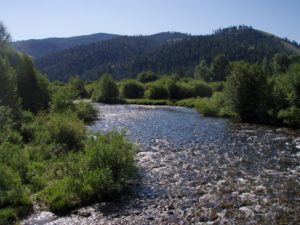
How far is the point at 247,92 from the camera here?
5631 cm

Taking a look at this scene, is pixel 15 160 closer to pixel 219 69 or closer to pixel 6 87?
pixel 6 87

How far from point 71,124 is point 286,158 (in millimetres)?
18945

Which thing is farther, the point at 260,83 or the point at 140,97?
the point at 140,97

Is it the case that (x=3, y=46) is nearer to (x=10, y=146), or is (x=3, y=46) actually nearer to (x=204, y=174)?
(x=10, y=146)

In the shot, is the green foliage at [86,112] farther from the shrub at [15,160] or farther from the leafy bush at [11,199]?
the leafy bush at [11,199]

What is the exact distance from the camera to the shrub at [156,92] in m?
106

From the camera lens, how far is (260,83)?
188 ft

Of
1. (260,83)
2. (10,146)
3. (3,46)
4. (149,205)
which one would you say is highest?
(3,46)

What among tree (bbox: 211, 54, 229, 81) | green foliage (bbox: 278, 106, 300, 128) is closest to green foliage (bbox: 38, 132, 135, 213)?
green foliage (bbox: 278, 106, 300, 128)

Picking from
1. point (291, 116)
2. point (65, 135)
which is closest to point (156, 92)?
point (291, 116)

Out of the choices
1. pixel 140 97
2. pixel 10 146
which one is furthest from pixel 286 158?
pixel 140 97

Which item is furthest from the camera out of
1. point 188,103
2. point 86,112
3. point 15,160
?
point 188,103

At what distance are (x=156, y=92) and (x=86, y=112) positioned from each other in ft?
160

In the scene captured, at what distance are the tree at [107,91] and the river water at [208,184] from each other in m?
60.1
